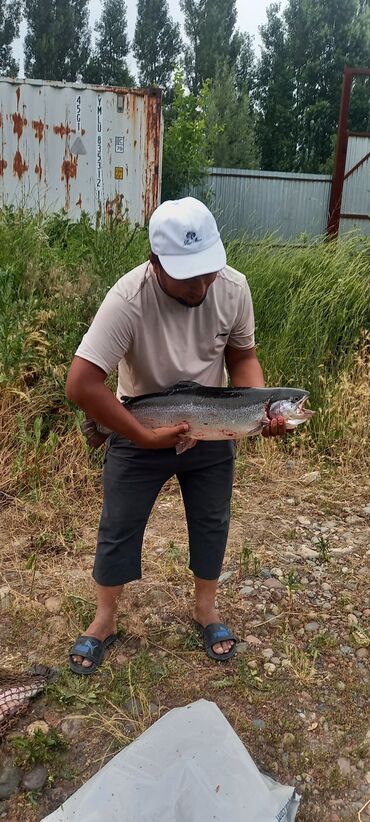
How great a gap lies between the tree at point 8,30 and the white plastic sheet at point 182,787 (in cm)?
4002

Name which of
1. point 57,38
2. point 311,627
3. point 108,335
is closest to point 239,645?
point 311,627

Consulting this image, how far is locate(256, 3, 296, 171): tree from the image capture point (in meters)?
28.8

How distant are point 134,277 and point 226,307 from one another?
1.09 ft

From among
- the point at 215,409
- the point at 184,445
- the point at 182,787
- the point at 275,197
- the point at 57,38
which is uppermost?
the point at 57,38

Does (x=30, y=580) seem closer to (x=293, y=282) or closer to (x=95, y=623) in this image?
(x=95, y=623)

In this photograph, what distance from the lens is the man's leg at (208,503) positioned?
239cm

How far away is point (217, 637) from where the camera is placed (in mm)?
2646

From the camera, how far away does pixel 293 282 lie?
19.1 ft

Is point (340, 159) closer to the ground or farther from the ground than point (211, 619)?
farther from the ground

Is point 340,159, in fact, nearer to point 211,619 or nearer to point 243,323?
point 243,323

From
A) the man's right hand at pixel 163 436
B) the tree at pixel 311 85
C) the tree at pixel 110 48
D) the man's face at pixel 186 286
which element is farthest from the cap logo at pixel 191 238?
the tree at pixel 110 48

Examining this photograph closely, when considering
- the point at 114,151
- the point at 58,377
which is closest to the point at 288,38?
the point at 114,151

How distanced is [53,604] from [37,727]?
0.77 m

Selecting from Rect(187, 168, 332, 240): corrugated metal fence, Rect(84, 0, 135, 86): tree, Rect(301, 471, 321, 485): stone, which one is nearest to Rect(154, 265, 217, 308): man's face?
Rect(301, 471, 321, 485): stone
